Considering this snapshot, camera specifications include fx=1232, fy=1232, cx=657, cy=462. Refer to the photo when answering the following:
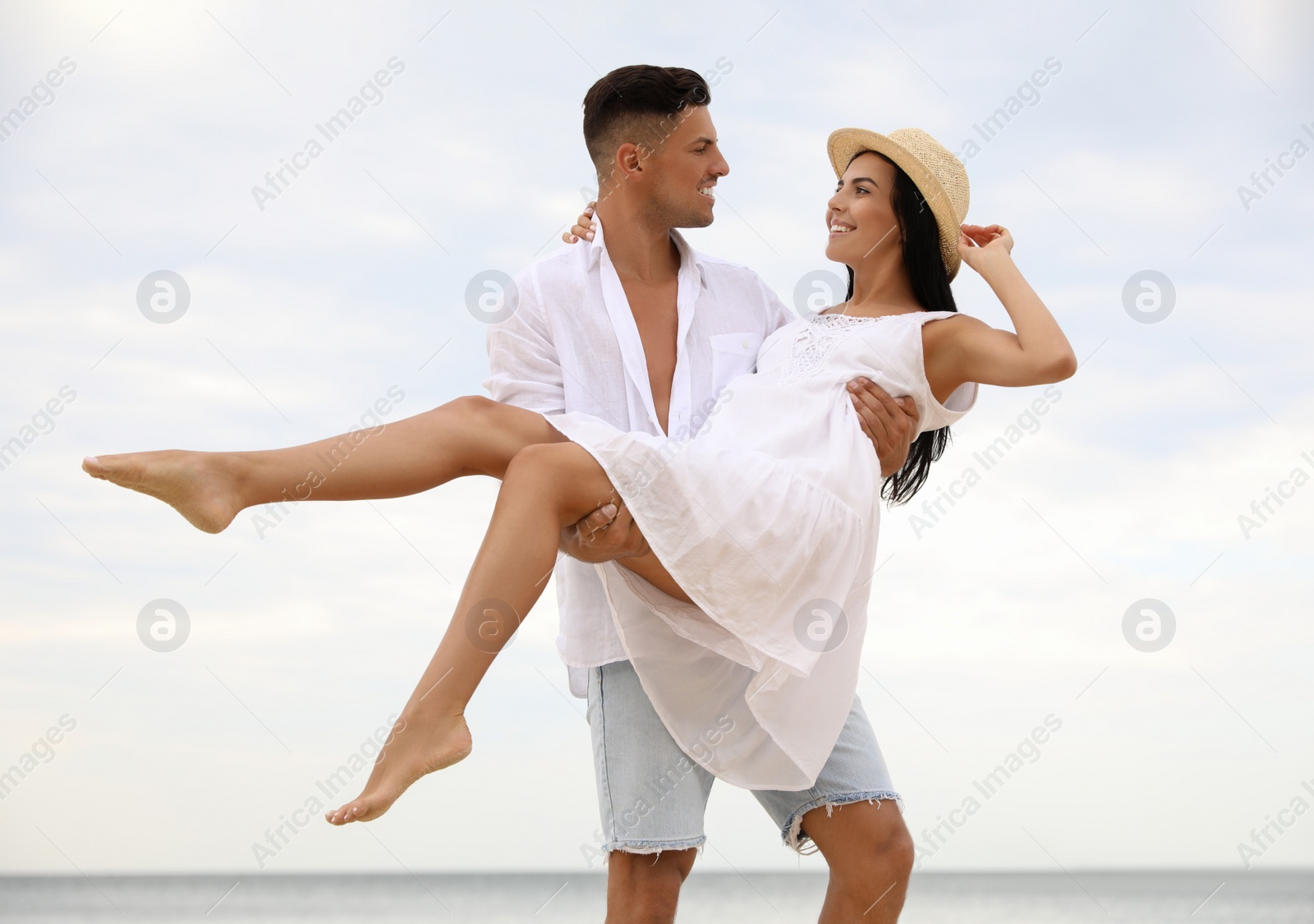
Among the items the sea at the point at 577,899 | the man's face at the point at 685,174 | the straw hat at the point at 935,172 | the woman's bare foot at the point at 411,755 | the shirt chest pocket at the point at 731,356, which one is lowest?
the sea at the point at 577,899

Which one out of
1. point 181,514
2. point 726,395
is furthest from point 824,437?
point 181,514

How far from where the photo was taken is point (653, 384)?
2834 millimetres

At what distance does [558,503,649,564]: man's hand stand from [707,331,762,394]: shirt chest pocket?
72cm

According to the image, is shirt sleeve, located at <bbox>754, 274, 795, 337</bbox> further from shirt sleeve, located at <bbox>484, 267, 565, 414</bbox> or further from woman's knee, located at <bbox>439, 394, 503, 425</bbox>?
woman's knee, located at <bbox>439, 394, 503, 425</bbox>

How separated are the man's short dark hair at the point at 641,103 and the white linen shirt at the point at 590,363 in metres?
0.26

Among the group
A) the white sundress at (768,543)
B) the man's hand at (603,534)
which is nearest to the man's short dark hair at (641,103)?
the white sundress at (768,543)

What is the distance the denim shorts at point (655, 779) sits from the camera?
2.62 m

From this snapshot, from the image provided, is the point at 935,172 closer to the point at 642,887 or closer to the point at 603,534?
the point at 603,534

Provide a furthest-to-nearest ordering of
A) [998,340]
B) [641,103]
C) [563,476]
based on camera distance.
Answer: [641,103] < [998,340] < [563,476]

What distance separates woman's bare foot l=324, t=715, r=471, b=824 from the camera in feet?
6.64

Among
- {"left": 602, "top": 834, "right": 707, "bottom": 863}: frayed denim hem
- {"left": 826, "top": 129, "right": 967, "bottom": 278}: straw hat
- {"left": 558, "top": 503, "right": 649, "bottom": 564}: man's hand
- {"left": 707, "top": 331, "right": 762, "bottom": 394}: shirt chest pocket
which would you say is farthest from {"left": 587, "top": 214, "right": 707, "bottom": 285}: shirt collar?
{"left": 602, "top": 834, "right": 707, "bottom": 863}: frayed denim hem

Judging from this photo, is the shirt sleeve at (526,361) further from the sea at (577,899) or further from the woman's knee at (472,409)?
the sea at (577,899)

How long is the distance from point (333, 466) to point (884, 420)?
114 cm

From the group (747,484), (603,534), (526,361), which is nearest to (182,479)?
(603,534)
